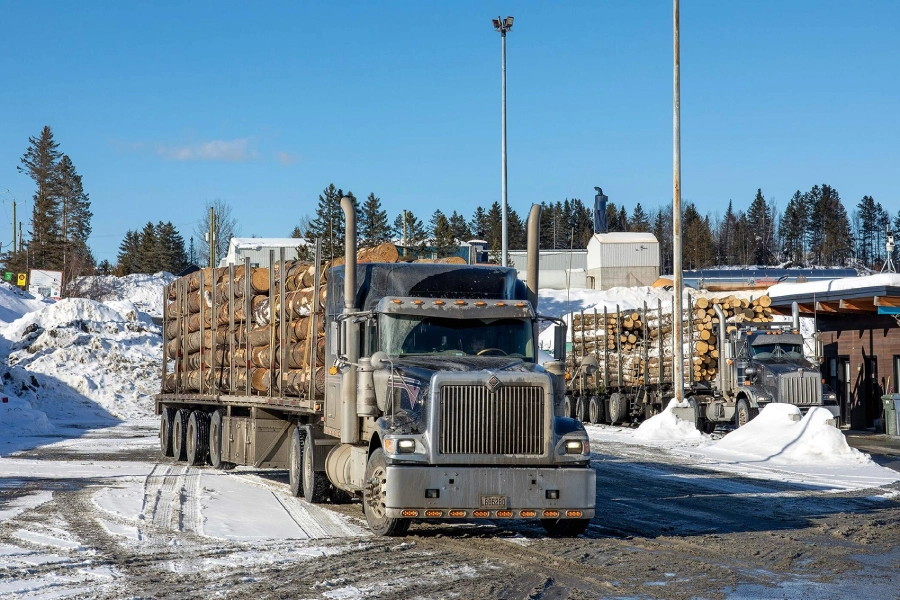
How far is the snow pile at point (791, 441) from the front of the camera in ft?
71.4

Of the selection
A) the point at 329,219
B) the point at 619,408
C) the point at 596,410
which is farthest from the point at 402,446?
the point at 329,219

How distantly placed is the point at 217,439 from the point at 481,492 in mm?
10081

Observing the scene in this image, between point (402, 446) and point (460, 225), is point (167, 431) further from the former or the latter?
point (460, 225)

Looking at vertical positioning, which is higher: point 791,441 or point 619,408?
point 791,441

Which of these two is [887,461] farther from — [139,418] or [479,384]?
[139,418]

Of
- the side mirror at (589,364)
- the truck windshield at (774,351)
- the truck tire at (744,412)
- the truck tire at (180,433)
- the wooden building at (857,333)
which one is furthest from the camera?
the wooden building at (857,333)

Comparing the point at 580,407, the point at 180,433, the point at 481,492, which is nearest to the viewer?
the point at 481,492

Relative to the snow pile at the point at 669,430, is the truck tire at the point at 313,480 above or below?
above

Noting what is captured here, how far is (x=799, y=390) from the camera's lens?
92.6ft

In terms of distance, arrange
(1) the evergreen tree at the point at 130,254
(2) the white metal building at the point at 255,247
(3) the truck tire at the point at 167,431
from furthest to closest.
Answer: (1) the evergreen tree at the point at 130,254 < (2) the white metal building at the point at 255,247 < (3) the truck tire at the point at 167,431

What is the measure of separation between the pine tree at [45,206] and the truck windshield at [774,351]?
3402 inches

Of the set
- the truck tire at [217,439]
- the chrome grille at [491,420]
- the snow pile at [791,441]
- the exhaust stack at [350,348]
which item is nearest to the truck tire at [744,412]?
the snow pile at [791,441]

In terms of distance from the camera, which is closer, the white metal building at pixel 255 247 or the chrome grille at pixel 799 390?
the chrome grille at pixel 799 390

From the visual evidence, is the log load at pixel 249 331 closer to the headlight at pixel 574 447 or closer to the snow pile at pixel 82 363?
the headlight at pixel 574 447
